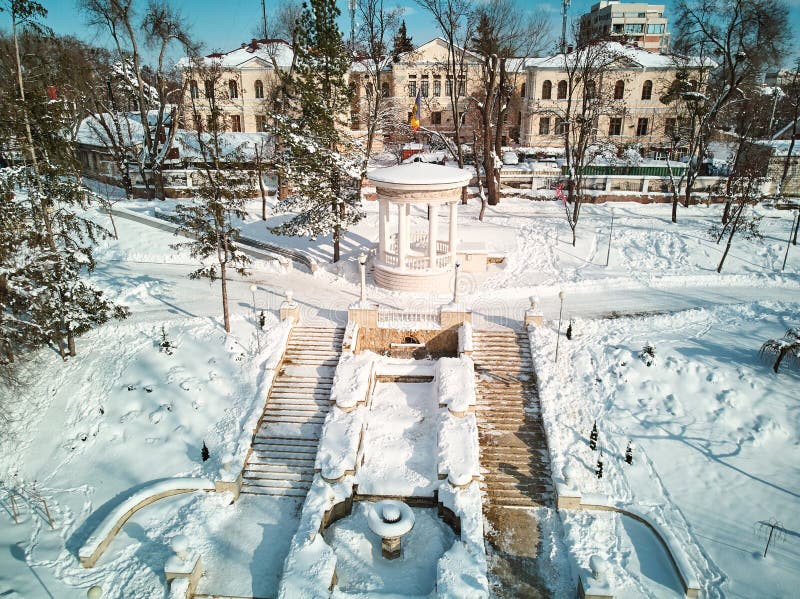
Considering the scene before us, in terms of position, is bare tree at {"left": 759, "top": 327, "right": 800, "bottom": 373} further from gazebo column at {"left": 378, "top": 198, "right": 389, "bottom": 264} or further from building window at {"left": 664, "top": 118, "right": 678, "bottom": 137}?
building window at {"left": 664, "top": 118, "right": 678, "bottom": 137}

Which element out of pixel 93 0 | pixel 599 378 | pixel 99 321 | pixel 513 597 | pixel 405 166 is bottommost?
pixel 513 597

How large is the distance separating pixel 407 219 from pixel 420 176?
6.45 feet

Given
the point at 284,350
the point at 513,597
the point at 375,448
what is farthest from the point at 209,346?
the point at 513,597

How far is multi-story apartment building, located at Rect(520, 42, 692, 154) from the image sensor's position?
1948 inches

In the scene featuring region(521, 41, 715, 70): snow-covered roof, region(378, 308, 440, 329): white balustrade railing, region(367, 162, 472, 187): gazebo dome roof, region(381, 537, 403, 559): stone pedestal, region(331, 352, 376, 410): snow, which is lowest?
region(381, 537, 403, 559): stone pedestal

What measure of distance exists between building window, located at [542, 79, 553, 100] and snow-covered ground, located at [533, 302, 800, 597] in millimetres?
35678

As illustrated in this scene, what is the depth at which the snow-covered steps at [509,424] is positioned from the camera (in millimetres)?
15523

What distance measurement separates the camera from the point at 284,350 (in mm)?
20172

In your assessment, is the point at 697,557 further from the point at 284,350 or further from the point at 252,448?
the point at 284,350

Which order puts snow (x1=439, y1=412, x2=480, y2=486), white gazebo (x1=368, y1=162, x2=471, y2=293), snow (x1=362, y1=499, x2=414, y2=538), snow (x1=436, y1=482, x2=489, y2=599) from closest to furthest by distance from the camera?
1. snow (x1=436, y1=482, x2=489, y2=599)
2. snow (x1=362, y1=499, x2=414, y2=538)
3. snow (x1=439, y1=412, x2=480, y2=486)
4. white gazebo (x1=368, y1=162, x2=471, y2=293)

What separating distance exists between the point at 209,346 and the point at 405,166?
1096 cm

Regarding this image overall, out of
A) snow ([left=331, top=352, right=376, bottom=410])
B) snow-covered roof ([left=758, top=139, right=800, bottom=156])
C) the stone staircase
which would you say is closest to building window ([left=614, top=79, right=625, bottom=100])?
snow-covered roof ([left=758, top=139, right=800, bottom=156])

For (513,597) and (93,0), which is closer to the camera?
(513,597)

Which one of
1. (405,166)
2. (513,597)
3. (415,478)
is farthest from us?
(405,166)
